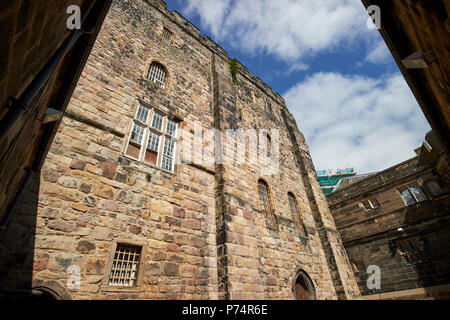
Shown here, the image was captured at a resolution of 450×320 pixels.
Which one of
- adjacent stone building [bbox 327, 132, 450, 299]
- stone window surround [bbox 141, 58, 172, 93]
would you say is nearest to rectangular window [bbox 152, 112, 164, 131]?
stone window surround [bbox 141, 58, 172, 93]

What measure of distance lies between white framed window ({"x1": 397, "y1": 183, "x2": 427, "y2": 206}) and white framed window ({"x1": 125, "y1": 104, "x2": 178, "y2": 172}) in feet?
47.5

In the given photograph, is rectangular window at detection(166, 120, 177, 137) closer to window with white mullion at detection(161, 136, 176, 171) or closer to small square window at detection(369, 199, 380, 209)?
window with white mullion at detection(161, 136, 176, 171)

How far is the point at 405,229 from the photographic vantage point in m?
12.3

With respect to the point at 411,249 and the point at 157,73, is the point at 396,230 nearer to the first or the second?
the point at 411,249

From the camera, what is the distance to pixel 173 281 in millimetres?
5082

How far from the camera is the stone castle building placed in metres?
4.15

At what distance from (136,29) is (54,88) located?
6588 millimetres

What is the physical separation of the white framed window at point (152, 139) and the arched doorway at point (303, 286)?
634 centimetres

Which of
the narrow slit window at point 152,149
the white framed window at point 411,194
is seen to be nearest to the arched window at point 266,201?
the narrow slit window at point 152,149

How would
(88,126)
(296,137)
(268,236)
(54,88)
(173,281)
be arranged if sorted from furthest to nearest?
(296,137) < (268,236) < (88,126) < (173,281) < (54,88)

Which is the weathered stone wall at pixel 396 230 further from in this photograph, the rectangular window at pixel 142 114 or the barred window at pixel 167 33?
the barred window at pixel 167 33

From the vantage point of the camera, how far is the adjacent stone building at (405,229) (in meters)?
11.0

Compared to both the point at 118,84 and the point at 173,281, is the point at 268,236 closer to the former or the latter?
the point at 173,281
